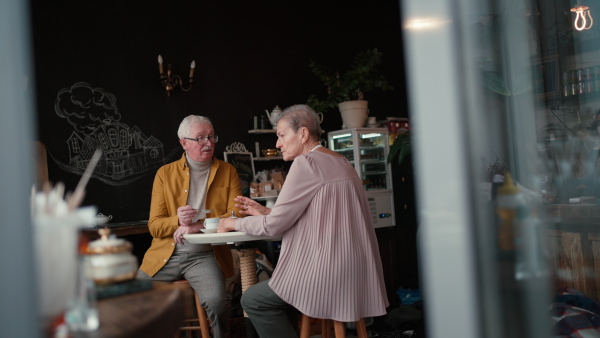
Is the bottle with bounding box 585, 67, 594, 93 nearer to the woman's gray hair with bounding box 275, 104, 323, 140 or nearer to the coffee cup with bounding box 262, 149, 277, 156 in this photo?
the woman's gray hair with bounding box 275, 104, 323, 140

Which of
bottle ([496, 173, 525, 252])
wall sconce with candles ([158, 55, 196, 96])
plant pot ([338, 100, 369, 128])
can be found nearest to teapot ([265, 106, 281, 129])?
plant pot ([338, 100, 369, 128])

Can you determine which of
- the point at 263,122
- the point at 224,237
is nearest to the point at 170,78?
the point at 263,122

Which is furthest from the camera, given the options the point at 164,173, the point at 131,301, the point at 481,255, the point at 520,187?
the point at 164,173

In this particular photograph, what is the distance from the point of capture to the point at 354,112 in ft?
20.3

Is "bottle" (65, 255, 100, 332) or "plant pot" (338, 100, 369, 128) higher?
"plant pot" (338, 100, 369, 128)

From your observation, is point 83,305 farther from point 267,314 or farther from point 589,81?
point 589,81

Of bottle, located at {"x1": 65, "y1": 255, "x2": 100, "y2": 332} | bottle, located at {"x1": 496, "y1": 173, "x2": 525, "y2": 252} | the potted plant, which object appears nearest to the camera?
bottle, located at {"x1": 65, "y1": 255, "x2": 100, "y2": 332}

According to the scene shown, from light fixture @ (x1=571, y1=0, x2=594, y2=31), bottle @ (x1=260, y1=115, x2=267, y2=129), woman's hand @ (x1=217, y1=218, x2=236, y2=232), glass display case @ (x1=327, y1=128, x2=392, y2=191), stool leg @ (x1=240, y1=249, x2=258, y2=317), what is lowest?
stool leg @ (x1=240, y1=249, x2=258, y2=317)

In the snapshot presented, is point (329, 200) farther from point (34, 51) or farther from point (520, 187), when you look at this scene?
point (34, 51)

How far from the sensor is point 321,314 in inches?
106

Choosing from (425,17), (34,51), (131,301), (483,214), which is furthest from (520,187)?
(34,51)

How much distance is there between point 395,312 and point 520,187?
3.30 meters

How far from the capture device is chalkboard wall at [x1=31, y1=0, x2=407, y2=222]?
4938 millimetres

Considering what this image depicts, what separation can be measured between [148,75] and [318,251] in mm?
3414
